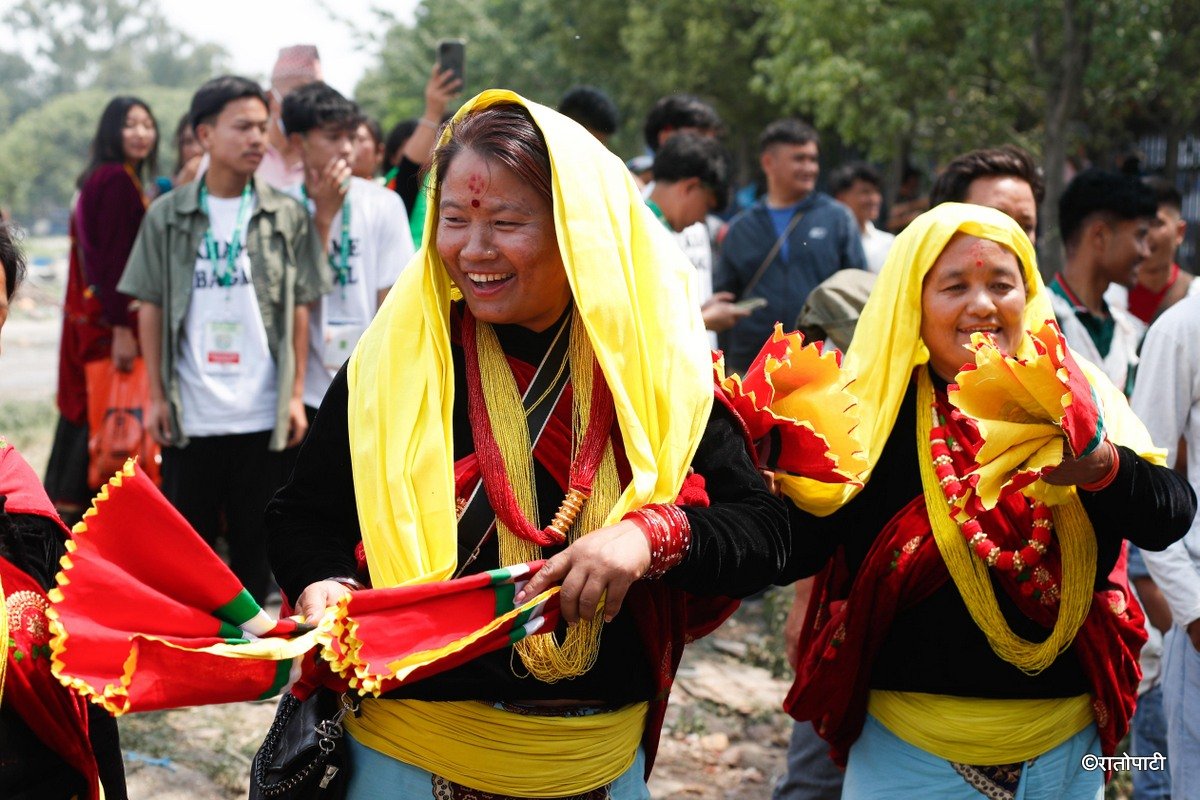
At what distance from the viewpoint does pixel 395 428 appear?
2266 millimetres

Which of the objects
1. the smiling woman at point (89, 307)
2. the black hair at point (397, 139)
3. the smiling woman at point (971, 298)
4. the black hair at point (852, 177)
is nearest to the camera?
the smiling woman at point (971, 298)

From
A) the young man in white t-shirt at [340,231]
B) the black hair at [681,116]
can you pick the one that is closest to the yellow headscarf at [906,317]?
the young man in white t-shirt at [340,231]

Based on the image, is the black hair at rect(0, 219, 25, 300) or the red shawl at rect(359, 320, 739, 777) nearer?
the red shawl at rect(359, 320, 739, 777)

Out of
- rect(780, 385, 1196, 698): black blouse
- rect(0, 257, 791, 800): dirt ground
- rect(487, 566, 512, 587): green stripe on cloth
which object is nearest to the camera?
rect(487, 566, 512, 587): green stripe on cloth

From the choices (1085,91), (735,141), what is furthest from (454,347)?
(735,141)

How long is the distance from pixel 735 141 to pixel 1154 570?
20116 mm

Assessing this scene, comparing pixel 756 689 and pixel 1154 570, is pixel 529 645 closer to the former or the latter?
pixel 1154 570

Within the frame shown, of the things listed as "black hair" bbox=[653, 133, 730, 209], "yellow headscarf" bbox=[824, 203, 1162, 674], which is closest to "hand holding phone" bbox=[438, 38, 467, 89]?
"black hair" bbox=[653, 133, 730, 209]

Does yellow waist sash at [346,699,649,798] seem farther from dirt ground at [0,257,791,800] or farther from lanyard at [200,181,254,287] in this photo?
lanyard at [200,181,254,287]

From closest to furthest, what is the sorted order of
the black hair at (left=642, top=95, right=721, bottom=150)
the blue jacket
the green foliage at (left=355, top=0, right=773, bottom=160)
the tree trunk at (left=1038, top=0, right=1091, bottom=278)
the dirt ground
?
the dirt ground < the blue jacket < the black hair at (left=642, top=95, right=721, bottom=150) < the tree trunk at (left=1038, top=0, right=1091, bottom=278) < the green foliage at (left=355, top=0, right=773, bottom=160)

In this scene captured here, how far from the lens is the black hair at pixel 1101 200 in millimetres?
4191

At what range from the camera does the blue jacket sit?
655 cm

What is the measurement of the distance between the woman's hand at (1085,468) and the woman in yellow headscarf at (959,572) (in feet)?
0.26

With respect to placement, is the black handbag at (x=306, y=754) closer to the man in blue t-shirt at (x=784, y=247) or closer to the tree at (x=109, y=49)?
the man in blue t-shirt at (x=784, y=247)
